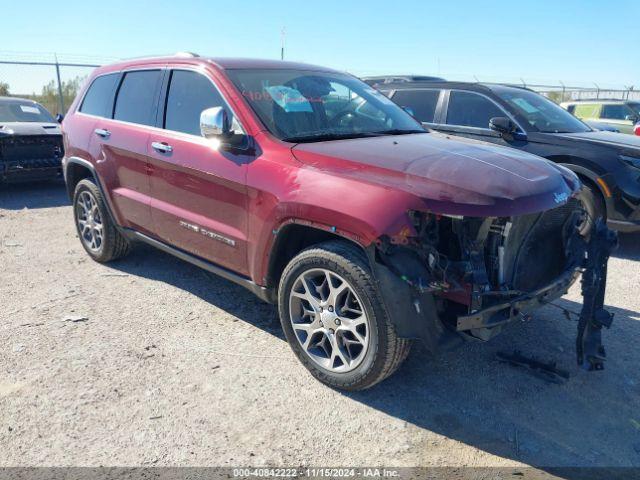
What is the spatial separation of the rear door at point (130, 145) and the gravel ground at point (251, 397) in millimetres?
780

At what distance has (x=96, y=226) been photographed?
516cm

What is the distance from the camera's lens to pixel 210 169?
3.60 metres

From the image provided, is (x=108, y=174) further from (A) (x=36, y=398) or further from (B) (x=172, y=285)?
(A) (x=36, y=398)

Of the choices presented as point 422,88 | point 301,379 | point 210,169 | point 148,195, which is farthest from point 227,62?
point 422,88

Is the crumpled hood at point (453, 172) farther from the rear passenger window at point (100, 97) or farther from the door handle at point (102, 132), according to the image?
the rear passenger window at point (100, 97)

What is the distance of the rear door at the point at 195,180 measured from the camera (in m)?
A: 3.50

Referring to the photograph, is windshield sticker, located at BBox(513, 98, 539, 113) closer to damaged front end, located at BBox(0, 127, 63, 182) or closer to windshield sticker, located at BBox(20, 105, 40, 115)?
damaged front end, located at BBox(0, 127, 63, 182)

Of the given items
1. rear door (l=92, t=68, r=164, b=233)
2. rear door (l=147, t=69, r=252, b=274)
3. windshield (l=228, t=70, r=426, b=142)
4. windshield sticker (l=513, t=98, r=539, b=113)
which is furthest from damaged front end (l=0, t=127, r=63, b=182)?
windshield sticker (l=513, t=98, r=539, b=113)

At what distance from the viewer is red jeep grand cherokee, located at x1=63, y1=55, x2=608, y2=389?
8.84ft

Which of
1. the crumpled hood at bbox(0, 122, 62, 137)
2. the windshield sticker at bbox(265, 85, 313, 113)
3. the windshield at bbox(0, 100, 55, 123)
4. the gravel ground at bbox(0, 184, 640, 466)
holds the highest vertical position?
the windshield sticker at bbox(265, 85, 313, 113)

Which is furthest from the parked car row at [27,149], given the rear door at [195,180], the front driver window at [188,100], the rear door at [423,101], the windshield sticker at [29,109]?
the rear door at [423,101]

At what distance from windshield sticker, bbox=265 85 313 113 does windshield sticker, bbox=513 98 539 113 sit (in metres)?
3.84

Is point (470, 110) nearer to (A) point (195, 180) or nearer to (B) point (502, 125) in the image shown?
(B) point (502, 125)

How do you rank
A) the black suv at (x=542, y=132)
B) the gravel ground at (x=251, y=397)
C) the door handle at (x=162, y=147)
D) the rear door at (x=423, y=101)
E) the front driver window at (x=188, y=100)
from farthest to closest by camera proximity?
the rear door at (x=423, y=101) < the black suv at (x=542, y=132) < the door handle at (x=162, y=147) < the front driver window at (x=188, y=100) < the gravel ground at (x=251, y=397)
